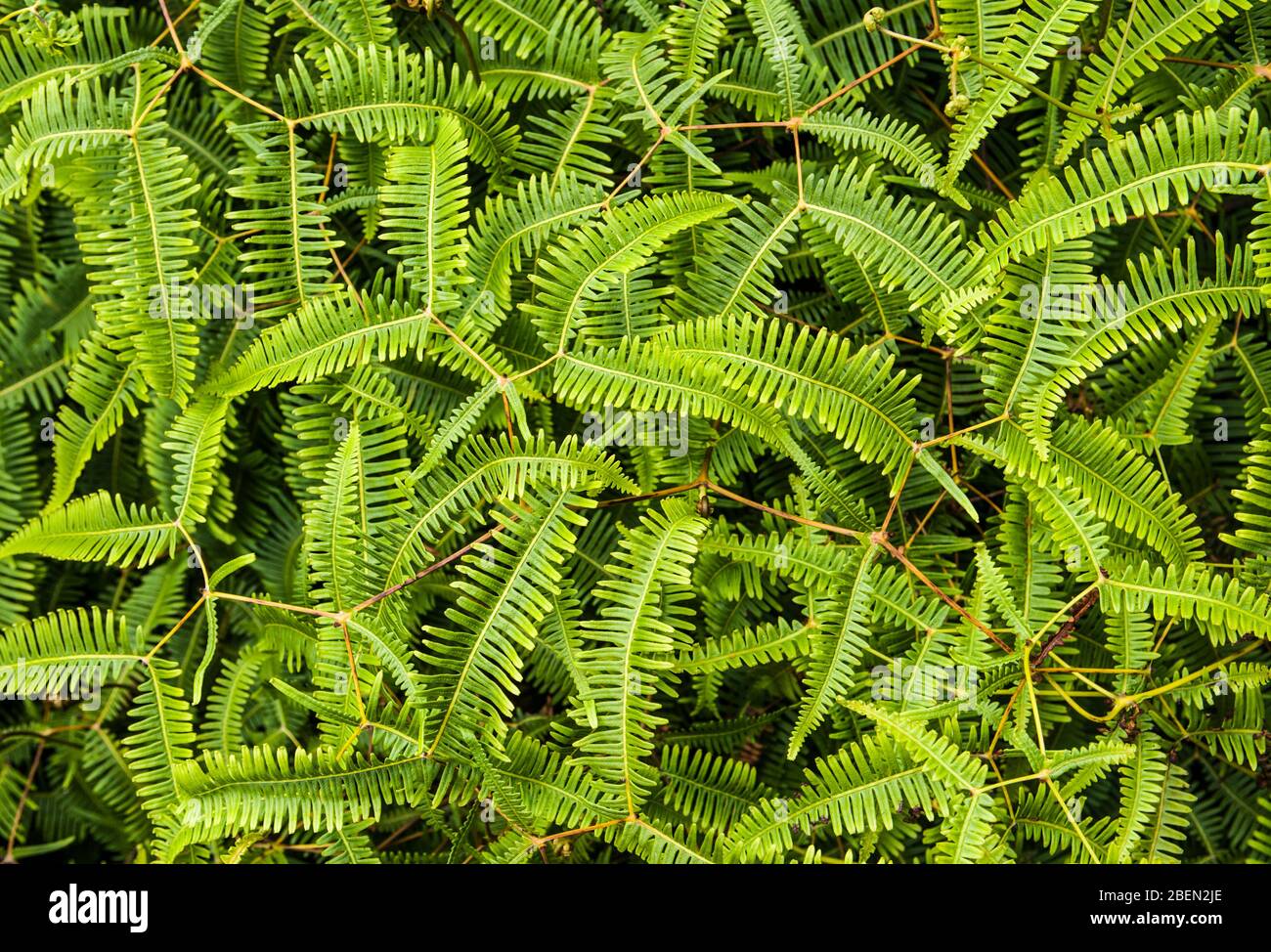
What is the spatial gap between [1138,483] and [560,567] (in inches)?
45.9

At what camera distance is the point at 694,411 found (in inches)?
66.8

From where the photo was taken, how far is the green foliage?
5.66 feet

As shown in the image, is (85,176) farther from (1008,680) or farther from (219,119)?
(1008,680)

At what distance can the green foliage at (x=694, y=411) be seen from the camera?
1.73m

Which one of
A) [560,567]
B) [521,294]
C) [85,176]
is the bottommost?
[560,567]

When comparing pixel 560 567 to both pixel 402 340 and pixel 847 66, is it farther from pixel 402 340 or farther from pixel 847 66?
pixel 847 66

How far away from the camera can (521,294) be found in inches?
77.3

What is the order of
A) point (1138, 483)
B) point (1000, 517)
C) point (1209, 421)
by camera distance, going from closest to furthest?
point (1138, 483)
point (1000, 517)
point (1209, 421)

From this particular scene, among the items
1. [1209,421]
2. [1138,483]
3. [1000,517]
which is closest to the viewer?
[1138,483]

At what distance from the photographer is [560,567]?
1938mm
